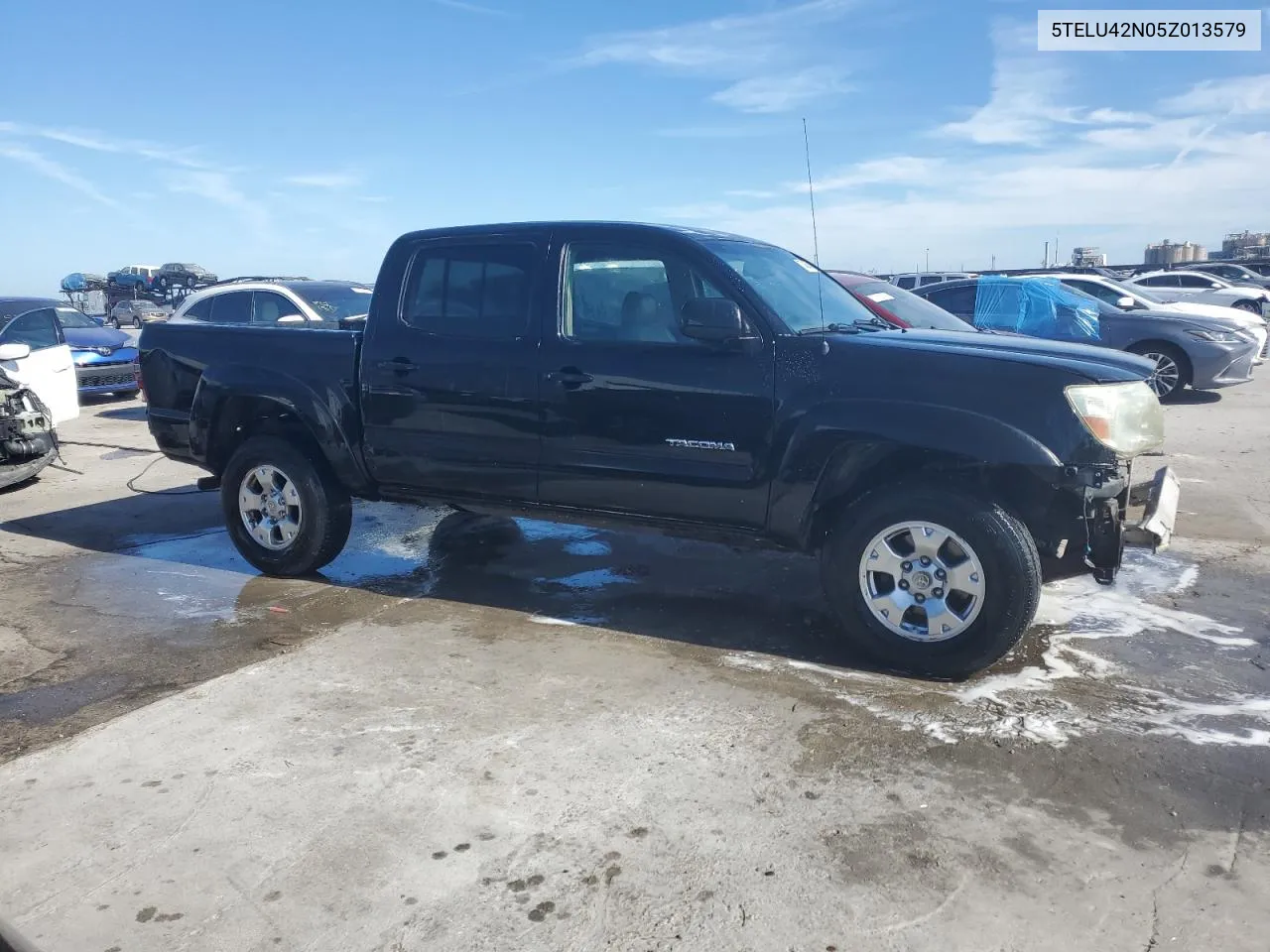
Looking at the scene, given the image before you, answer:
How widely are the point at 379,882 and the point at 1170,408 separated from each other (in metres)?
12.1

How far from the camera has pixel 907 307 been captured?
9.48 meters

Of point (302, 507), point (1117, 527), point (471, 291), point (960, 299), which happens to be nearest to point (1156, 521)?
point (1117, 527)

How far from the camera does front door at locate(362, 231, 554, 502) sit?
512 centimetres

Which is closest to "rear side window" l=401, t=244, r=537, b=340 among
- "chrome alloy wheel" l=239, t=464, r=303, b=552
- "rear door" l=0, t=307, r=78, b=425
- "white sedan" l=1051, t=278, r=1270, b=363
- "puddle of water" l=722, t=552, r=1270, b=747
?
"chrome alloy wheel" l=239, t=464, r=303, b=552

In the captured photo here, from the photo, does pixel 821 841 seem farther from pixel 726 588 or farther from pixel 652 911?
pixel 726 588

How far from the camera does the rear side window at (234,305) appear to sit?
11.3 metres

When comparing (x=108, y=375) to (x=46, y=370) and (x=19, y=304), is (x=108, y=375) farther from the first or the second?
(x=46, y=370)

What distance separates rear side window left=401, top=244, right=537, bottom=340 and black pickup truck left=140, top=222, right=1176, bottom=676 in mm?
12

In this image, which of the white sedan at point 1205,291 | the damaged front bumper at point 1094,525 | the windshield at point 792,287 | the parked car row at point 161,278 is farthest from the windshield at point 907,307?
the parked car row at point 161,278

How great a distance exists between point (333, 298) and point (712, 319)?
8.14 metres

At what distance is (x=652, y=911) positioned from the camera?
8.84ft

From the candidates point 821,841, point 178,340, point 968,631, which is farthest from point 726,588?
point 178,340

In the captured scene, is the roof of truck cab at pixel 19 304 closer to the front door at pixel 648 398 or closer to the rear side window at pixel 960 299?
the front door at pixel 648 398

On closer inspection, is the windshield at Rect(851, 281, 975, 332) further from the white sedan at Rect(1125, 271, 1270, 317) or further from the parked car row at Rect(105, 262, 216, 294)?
the parked car row at Rect(105, 262, 216, 294)
